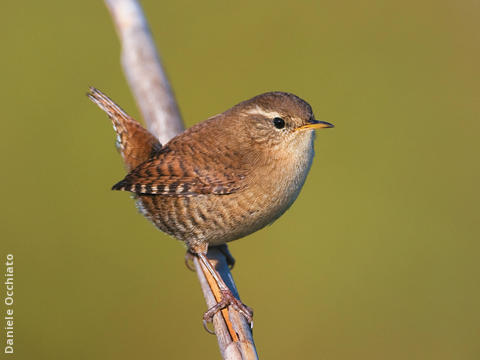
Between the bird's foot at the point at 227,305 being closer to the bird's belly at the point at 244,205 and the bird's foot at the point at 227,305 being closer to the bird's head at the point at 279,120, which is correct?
the bird's belly at the point at 244,205

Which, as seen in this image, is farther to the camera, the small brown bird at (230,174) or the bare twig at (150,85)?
the bare twig at (150,85)

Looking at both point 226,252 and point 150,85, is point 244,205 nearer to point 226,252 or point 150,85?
point 226,252

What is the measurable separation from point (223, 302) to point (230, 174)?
2.16 feet

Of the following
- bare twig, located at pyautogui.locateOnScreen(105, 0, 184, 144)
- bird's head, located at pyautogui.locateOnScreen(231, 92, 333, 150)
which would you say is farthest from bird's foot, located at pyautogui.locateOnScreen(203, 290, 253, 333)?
bare twig, located at pyautogui.locateOnScreen(105, 0, 184, 144)

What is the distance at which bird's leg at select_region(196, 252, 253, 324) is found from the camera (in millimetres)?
3009

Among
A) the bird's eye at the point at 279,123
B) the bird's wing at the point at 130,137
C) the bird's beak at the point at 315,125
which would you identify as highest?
the bird's wing at the point at 130,137

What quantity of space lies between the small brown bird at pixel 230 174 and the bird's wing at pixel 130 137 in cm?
16

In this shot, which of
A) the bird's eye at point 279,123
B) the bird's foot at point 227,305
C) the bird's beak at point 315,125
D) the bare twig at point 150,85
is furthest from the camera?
the bare twig at point 150,85

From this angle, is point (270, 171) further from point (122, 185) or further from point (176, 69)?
point (176, 69)

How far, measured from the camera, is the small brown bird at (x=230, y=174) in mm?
3215

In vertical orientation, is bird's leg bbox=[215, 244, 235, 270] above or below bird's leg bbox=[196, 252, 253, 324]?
above

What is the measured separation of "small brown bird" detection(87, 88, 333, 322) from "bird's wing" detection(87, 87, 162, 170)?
0.54 ft

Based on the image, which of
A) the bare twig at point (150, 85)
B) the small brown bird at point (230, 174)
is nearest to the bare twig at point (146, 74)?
the bare twig at point (150, 85)

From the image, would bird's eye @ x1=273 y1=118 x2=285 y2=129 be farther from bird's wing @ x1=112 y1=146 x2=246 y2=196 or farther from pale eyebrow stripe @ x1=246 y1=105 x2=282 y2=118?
bird's wing @ x1=112 y1=146 x2=246 y2=196
